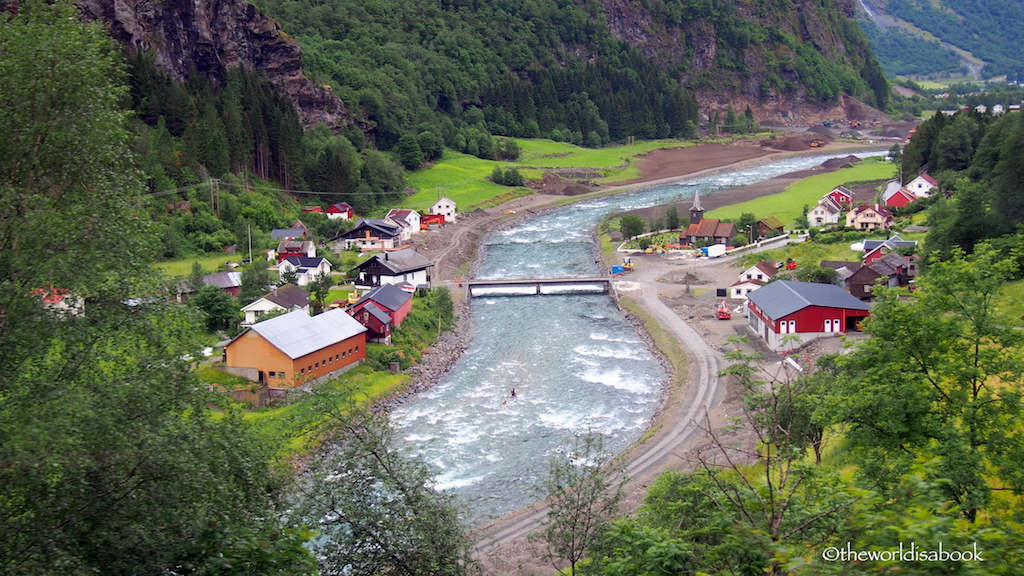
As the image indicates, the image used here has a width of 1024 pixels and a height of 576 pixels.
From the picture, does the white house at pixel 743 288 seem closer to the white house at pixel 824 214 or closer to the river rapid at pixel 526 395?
the river rapid at pixel 526 395

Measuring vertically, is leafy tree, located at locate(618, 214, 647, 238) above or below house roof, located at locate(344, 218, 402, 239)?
below

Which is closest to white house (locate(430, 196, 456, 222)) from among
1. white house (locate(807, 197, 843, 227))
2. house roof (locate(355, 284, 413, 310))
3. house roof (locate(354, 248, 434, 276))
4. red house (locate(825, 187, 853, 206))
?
house roof (locate(354, 248, 434, 276))

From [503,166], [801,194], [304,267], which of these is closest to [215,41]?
[503,166]

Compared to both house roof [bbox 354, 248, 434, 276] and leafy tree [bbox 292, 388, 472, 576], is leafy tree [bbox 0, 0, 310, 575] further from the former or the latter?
house roof [bbox 354, 248, 434, 276]

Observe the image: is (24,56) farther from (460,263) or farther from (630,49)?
(630,49)

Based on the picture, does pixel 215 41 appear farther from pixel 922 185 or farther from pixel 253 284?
pixel 922 185

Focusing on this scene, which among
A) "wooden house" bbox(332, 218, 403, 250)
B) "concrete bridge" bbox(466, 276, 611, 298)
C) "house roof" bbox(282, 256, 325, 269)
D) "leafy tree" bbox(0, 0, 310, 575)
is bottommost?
"concrete bridge" bbox(466, 276, 611, 298)
